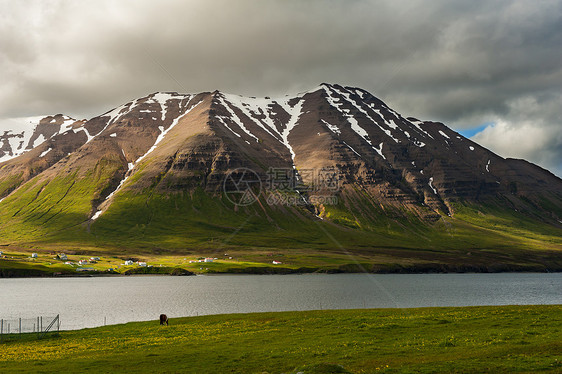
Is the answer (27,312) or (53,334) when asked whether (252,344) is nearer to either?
(53,334)

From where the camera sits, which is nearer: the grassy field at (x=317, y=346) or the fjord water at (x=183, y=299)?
the grassy field at (x=317, y=346)

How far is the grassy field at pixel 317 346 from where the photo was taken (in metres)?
33.2

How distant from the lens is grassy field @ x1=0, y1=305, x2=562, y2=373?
33.2 metres

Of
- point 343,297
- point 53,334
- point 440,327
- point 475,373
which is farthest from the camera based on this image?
point 343,297

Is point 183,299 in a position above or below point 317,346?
above

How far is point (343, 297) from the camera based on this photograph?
12431 centimetres

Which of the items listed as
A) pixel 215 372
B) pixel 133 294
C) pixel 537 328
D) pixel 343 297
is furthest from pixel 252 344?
pixel 133 294

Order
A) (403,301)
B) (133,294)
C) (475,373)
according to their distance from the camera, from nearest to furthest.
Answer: (475,373)
(403,301)
(133,294)

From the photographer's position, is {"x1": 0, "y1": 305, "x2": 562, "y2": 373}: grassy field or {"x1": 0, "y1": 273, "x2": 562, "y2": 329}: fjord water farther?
{"x1": 0, "y1": 273, "x2": 562, "y2": 329}: fjord water

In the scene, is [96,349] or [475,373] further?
[96,349]

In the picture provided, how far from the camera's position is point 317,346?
138 feet

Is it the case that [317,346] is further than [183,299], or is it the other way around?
[183,299]

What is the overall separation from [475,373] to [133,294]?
389 ft

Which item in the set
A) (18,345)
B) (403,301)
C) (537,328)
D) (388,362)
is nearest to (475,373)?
(388,362)
